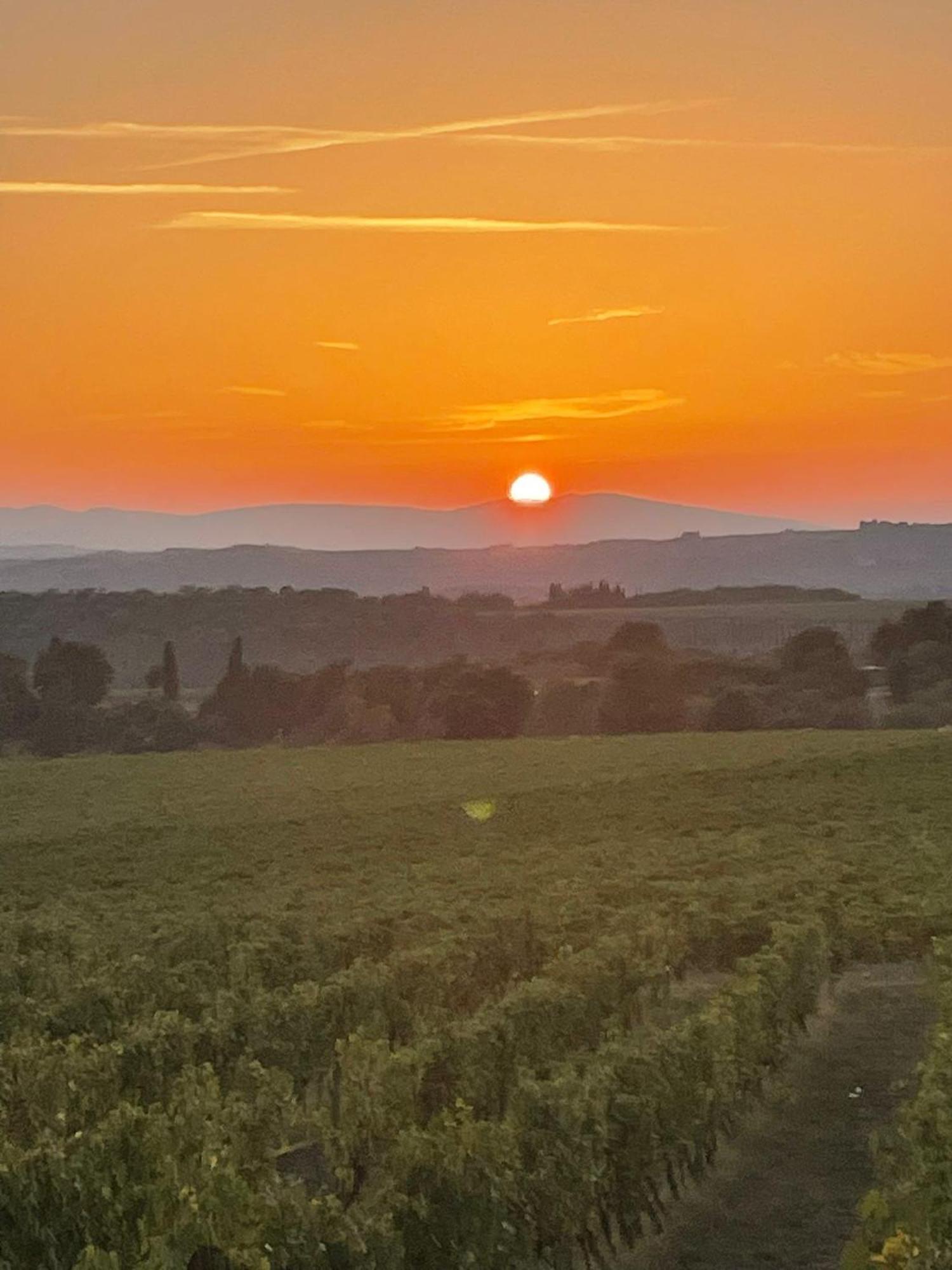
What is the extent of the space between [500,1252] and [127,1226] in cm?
299

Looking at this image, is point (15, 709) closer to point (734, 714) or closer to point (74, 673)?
point (74, 673)

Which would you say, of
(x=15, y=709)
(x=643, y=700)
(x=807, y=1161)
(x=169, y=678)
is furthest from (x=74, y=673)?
(x=807, y=1161)

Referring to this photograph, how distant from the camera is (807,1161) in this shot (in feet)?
55.2

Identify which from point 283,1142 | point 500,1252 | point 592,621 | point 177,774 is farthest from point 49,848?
point 592,621

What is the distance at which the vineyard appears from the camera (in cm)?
1264

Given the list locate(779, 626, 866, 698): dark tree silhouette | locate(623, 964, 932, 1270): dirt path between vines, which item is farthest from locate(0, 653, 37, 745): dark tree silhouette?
locate(623, 964, 932, 1270): dirt path between vines

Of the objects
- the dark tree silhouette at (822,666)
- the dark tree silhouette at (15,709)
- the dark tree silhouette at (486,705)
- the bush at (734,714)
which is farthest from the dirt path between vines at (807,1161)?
the dark tree silhouette at (15,709)

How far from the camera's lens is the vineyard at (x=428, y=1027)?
12.6 metres

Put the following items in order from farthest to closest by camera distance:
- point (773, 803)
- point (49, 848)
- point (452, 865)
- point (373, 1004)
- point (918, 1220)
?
point (773, 803) < point (49, 848) < point (452, 865) < point (373, 1004) < point (918, 1220)

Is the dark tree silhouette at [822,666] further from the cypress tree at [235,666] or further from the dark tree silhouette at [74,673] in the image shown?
the dark tree silhouette at [74,673]

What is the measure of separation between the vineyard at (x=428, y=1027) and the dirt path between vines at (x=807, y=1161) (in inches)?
13.6

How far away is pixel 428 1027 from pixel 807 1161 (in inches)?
177

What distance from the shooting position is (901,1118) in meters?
16.8

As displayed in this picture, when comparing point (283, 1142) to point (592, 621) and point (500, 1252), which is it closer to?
point (500, 1252)
